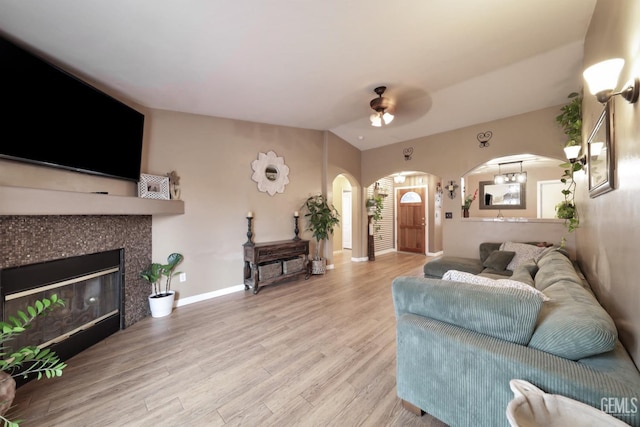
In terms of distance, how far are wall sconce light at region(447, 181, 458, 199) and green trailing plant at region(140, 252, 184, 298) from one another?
466 centimetres

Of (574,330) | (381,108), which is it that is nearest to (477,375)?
(574,330)

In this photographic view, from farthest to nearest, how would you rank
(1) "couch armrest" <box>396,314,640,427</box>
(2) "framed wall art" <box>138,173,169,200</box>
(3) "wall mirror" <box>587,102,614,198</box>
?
1. (2) "framed wall art" <box>138,173,169,200</box>
2. (3) "wall mirror" <box>587,102,614,198</box>
3. (1) "couch armrest" <box>396,314,640,427</box>

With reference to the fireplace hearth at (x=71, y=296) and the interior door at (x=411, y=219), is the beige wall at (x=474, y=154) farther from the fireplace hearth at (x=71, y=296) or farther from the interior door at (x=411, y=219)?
the fireplace hearth at (x=71, y=296)

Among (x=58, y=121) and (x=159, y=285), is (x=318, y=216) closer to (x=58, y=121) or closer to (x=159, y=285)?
(x=159, y=285)

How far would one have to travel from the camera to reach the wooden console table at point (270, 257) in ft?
12.6

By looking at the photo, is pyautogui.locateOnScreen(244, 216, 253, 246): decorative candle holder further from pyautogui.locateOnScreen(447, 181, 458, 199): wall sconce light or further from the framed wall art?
pyautogui.locateOnScreen(447, 181, 458, 199): wall sconce light

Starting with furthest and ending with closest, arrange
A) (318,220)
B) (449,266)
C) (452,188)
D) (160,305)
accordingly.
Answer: (318,220) < (452,188) < (449,266) < (160,305)

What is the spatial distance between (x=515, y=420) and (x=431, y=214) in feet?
22.3

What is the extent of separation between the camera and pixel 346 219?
7.89 m

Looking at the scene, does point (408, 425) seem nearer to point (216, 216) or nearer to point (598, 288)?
point (598, 288)

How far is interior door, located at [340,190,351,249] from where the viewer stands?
308 inches

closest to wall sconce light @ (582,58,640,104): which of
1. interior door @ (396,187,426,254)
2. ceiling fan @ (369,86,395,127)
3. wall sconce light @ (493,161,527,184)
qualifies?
ceiling fan @ (369,86,395,127)

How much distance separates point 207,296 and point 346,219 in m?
5.09

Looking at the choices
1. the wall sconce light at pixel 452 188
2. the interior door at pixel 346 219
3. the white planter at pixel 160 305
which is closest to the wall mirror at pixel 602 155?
the wall sconce light at pixel 452 188
